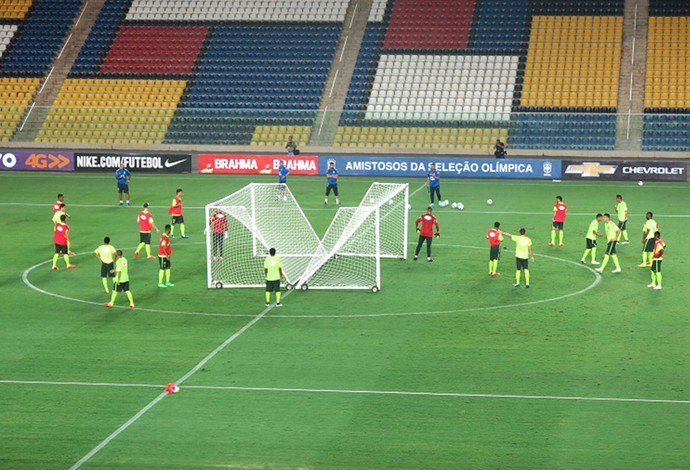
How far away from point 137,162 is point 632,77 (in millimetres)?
26523


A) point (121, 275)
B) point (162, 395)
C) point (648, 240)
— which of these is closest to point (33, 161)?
point (121, 275)

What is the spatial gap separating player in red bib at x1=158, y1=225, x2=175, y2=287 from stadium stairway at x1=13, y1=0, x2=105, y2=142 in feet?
107

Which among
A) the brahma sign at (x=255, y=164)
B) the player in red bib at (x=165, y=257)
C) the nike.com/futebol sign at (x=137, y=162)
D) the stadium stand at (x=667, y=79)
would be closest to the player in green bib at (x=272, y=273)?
the player in red bib at (x=165, y=257)

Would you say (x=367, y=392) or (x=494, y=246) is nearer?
(x=367, y=392)

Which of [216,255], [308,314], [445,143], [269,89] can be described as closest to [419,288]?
[308,314]

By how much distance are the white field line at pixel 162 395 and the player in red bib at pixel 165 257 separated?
11.8 ft

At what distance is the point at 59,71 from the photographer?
6438 cm

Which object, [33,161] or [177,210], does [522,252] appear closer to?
[177,210]

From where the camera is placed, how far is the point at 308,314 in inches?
1067

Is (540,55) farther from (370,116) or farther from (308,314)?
(308,314)

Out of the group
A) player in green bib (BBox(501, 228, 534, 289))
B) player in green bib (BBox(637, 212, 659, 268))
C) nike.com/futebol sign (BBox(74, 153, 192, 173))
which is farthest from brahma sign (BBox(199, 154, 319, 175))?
player in green bib (BBox(501, 228, 534, 289))

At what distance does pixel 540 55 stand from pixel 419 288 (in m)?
34.4

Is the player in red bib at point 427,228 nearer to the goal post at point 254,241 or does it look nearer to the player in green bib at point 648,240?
the goal post at point 254,241

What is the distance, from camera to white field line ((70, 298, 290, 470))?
17859 millimetres
